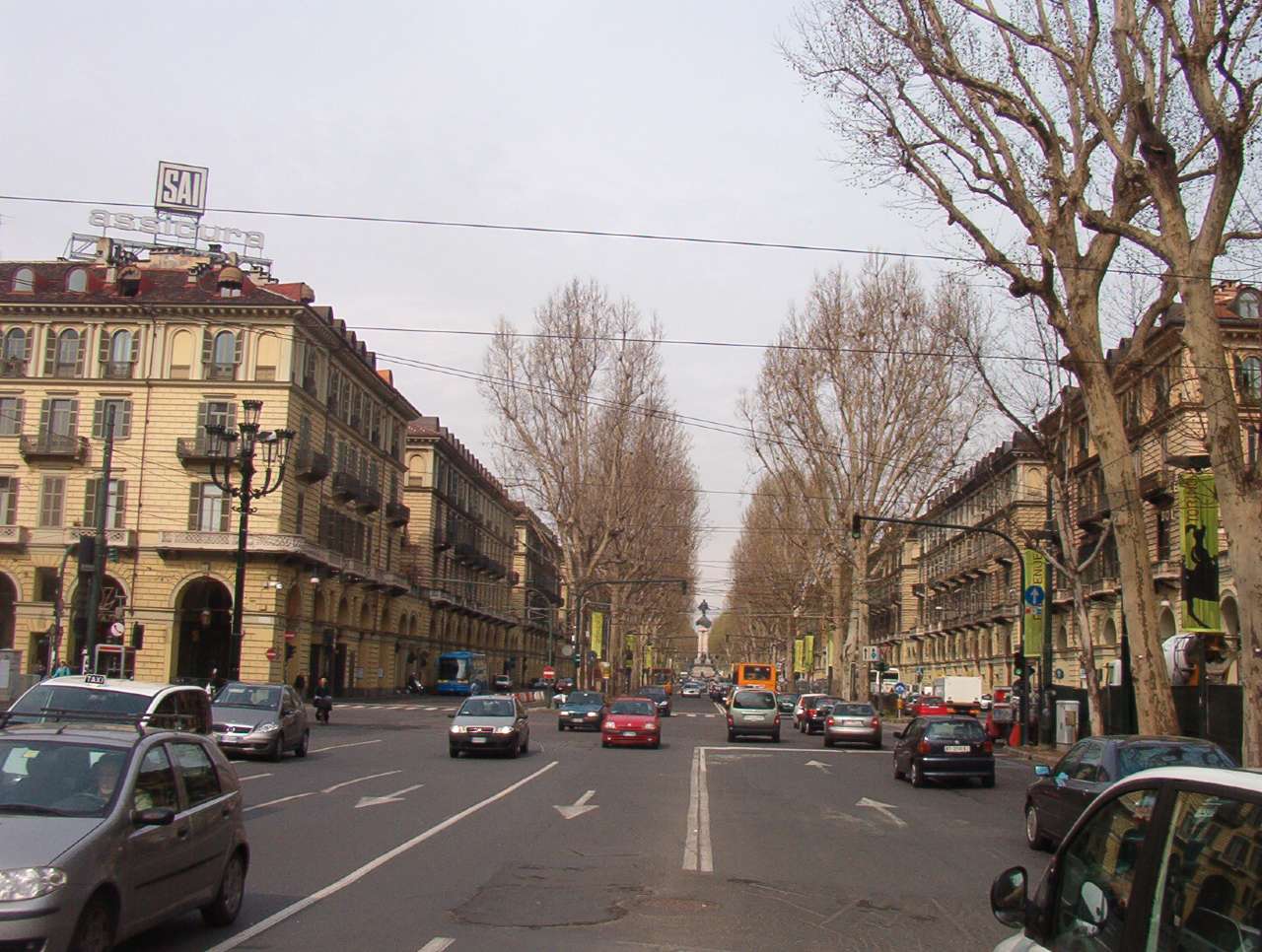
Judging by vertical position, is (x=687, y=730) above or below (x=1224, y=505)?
below

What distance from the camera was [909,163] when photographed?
74.6ft

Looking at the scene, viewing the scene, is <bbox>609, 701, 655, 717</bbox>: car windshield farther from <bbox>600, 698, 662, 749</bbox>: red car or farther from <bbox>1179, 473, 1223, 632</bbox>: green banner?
<bbox>1179, 473, 1223, 632</bbox>: green banner

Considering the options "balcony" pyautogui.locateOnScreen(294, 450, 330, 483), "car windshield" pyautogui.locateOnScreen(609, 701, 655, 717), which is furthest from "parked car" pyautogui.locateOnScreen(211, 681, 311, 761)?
"balcony" pyautogui.locateOnScreen(294, 450, 330, 483)

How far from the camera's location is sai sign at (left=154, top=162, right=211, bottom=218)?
69.4 meters

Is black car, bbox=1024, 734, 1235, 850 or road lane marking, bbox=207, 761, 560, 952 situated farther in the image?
black car, bbox=1024, 734, 1235, 850

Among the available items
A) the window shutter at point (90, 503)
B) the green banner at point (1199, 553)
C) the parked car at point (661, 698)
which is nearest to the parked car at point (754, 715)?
the green banner at point (1199, 553)

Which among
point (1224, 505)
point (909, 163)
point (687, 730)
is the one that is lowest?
point (687, 730)

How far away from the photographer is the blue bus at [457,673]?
86.1 m

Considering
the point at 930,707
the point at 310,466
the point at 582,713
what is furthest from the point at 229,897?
the point at 310,466

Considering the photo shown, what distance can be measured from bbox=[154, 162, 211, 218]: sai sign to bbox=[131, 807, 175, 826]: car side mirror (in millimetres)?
65878

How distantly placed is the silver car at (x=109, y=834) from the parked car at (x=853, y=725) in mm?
32442

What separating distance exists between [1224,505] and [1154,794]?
643 inches

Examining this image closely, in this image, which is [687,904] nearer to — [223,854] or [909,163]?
[223,854]

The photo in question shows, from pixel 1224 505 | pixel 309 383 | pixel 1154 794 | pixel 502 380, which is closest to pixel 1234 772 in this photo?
pixel 1154 794
